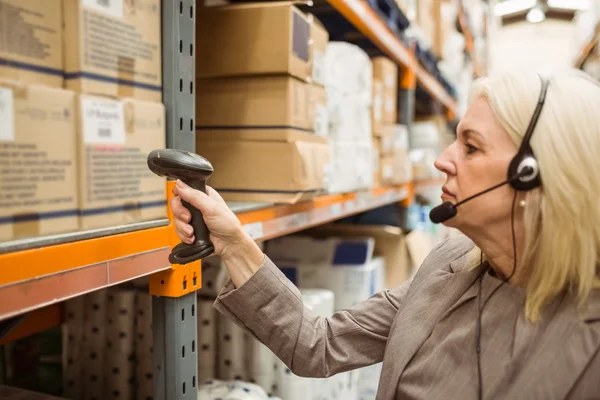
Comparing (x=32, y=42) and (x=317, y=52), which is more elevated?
(x=317, y=52)

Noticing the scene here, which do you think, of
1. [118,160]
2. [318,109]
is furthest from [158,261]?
[318,109]

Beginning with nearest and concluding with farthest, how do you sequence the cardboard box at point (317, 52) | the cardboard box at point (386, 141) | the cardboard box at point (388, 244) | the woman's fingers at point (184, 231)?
the woman's fingers at point (184, 231), the cardboard box at point (317, 52), the cardboard box at point (386, 141), the cardboard box at point (388, 244)

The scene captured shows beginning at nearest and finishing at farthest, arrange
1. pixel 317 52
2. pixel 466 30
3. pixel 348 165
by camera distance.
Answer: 1. pixel 317 52
2. pixel 348 165
3. pixel 466 30

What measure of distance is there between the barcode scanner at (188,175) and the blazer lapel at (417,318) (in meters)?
0.43

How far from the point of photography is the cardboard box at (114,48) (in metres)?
0.70

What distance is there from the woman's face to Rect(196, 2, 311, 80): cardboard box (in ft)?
1.41

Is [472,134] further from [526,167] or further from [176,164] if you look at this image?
[176,164]

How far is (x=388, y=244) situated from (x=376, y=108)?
2.61 ft

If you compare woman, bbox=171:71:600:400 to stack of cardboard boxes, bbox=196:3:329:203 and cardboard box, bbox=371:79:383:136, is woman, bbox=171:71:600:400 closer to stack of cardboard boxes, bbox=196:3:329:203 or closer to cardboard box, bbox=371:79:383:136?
stack of cardboard boxes, bbox=196:3:329:203

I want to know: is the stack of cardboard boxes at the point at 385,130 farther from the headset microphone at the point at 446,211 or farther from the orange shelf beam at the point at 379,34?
the headset microphone at the point at 446,211

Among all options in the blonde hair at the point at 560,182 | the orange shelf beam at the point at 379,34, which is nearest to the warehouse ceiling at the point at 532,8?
the orange shelf beam at the point at 379,34

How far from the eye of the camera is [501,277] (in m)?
1.00

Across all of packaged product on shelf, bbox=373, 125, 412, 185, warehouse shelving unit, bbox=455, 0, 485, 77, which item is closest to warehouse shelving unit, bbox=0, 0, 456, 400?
packaged product on shelf, bbox=373, 125, 412, 185

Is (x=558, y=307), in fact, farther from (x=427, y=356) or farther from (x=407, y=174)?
(x=407, y=174)
